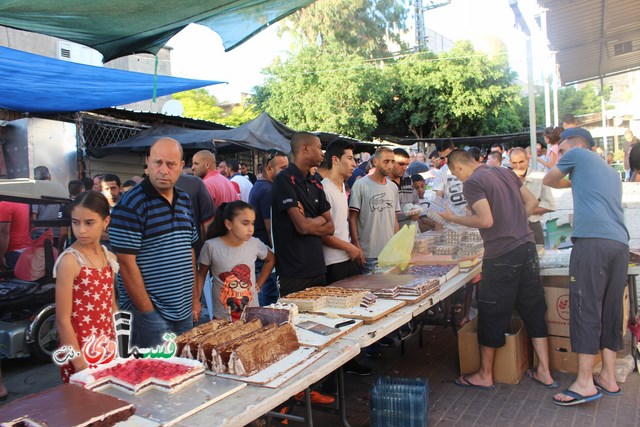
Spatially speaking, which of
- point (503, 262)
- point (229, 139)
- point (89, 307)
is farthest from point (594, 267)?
point (229, 139)

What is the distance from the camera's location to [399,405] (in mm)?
3355

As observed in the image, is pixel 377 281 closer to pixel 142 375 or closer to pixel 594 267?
pixel 594 267

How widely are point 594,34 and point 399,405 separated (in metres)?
8.58

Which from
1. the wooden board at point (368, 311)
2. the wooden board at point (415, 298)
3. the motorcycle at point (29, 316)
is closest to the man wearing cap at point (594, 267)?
the wooden board at point (415, 298)

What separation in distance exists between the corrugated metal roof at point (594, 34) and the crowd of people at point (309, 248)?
12.8 feet

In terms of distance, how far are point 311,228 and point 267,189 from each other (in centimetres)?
160

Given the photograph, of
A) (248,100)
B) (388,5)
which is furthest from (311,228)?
(388,5)

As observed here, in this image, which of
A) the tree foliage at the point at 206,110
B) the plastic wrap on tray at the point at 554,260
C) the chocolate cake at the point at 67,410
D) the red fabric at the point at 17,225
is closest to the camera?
the chocolate cake at the point at 67,410

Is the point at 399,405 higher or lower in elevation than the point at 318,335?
lower

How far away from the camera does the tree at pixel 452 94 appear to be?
77.7ft

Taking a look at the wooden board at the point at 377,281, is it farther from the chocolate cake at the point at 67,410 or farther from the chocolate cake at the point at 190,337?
the chocolate cake at the point at 67,410

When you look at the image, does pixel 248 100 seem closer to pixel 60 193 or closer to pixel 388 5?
pixel 388 5

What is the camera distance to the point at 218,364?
230 cm

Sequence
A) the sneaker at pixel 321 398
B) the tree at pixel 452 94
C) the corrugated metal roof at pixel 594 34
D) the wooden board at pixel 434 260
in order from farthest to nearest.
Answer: the tree at pixel 452 94
the corrugated metal roof at pixel 594 34
the wooden board at pixel 434 260
the sneaker at pixel 321 398
